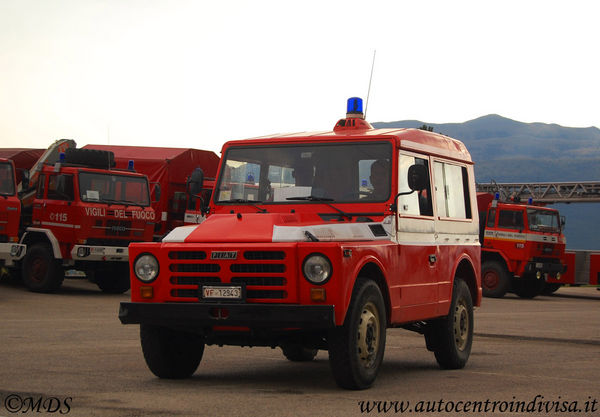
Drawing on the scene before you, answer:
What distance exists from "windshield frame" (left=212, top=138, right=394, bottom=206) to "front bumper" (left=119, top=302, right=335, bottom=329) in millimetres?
1597

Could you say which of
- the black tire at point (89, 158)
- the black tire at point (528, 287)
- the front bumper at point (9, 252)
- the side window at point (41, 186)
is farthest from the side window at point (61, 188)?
the black tire at point (528, 287)

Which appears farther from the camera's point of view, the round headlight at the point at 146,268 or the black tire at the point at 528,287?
the black tire at the point at 528,287

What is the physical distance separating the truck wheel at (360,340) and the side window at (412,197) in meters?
1.19

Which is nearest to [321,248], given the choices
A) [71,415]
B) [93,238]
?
[71,415]

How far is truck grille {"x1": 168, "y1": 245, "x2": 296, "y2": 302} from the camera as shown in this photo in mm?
7980

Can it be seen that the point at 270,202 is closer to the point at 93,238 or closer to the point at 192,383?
the point at 192,383

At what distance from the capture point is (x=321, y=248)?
786cm

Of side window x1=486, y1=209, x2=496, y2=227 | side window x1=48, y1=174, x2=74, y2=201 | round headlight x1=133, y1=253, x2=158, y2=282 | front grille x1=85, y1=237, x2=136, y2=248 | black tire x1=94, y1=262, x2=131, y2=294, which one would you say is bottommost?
black tire x1=94, y1=262, x2=131, y2=294

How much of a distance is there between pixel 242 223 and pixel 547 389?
3031 mm

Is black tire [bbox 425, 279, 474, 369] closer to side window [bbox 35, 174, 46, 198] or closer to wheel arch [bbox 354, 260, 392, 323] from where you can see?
wheel arch [bbox 354, 260, 392, 323]

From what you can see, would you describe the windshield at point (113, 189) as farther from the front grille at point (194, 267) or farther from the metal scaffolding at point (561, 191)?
the metal scaffolding at point (561, 191)

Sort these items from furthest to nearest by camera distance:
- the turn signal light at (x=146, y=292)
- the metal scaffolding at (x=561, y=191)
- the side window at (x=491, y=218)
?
the metal scaffolding at (x=561, y=191) < the side window at (x=491, y=218) < the turn signal light at (x=146, y=292)

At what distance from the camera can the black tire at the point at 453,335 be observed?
10492 mm

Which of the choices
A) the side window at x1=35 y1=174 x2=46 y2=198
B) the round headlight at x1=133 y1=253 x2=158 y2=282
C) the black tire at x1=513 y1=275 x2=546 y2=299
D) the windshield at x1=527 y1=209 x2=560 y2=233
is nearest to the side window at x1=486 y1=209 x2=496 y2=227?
the windshield at x1=527 y1=209 x2=560 y2=233
